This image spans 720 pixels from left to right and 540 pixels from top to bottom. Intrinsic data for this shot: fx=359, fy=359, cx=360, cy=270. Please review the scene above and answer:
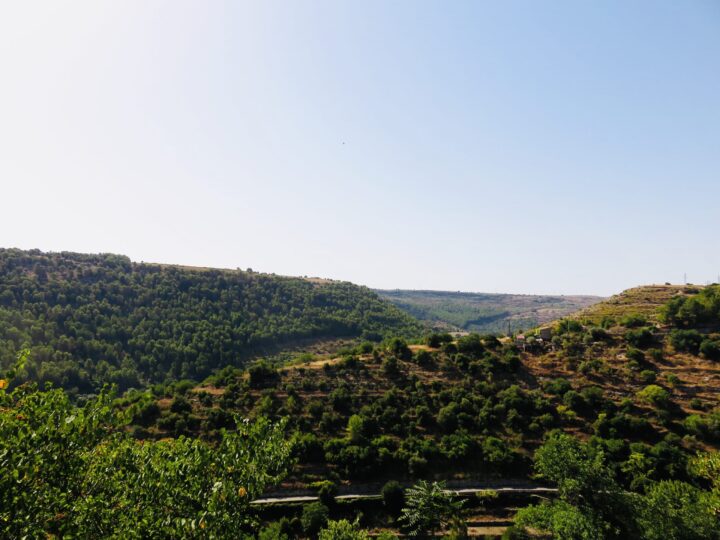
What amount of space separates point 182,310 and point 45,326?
3509cm

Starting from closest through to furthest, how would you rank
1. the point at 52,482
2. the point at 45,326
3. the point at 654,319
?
the point at 52,482 → the point at 654,319 → the point at 45,326

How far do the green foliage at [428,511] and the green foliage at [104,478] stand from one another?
27567mm

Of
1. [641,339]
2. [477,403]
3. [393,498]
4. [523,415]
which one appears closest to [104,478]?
[393,498]

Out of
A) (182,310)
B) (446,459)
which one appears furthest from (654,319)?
(182,310)

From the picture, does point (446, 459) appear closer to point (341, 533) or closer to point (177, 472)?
point (341, 533)

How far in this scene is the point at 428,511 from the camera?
34531 millimetres

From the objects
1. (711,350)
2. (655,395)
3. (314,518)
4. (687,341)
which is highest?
(687,341)

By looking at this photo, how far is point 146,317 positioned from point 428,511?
11027 cm

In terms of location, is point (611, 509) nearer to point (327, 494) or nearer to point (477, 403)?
point (477, 403)

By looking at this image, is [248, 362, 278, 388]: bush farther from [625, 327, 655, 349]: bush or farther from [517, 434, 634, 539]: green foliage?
[625, 327, 655, 349]: bush

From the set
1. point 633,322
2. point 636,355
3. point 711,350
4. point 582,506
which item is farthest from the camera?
point 633,322

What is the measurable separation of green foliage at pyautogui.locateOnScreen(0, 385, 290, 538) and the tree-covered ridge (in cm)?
9067

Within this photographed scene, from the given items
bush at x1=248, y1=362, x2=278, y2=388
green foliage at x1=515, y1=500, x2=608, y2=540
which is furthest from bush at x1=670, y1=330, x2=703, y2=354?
bush at x1=248, y1=362, x2=278, y2=388

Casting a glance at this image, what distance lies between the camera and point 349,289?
7559 inches
